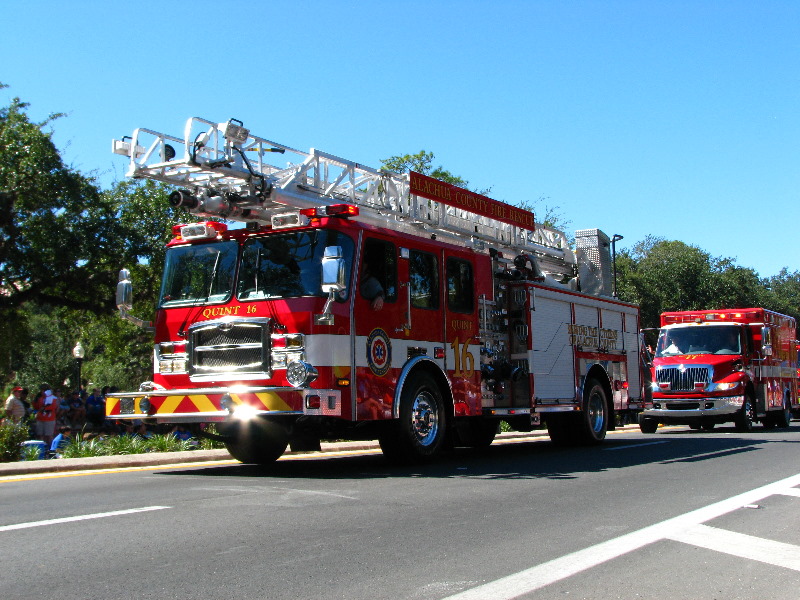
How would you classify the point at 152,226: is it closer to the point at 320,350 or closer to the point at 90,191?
the point at 90,191

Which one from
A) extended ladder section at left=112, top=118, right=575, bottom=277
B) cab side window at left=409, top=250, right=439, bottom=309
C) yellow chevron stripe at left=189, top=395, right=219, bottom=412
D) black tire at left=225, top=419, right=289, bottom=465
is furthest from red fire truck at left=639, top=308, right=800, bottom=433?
yellow chevron stripe at left=189, top=395, right=219, bottom=412

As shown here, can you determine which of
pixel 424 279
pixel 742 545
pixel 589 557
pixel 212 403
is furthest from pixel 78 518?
pixel 424 279

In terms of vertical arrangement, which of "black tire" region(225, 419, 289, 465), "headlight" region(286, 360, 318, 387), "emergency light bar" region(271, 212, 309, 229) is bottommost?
"black tire" region(225, 419, 289, 465)

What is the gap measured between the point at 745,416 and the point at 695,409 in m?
1.22

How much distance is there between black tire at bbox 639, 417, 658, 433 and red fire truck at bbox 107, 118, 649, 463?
10.1 m

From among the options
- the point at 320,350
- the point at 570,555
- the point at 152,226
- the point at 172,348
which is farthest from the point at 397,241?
the point at 152,226

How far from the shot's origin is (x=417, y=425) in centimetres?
1123

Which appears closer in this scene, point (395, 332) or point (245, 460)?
point (395, 332)

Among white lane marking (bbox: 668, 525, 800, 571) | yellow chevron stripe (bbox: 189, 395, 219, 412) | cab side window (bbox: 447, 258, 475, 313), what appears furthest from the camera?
cab side window (bbox: 447, 258, 475, 313)

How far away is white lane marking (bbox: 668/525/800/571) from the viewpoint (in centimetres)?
593

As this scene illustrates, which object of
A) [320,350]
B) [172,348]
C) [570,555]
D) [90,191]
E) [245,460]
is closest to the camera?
[570,555]

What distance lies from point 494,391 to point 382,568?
7.80m

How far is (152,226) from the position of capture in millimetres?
29266

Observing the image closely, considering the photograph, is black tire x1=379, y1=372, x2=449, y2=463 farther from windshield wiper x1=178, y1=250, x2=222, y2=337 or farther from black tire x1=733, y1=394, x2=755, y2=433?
black tire x1=733, y1=394, x2=755, y2=433
